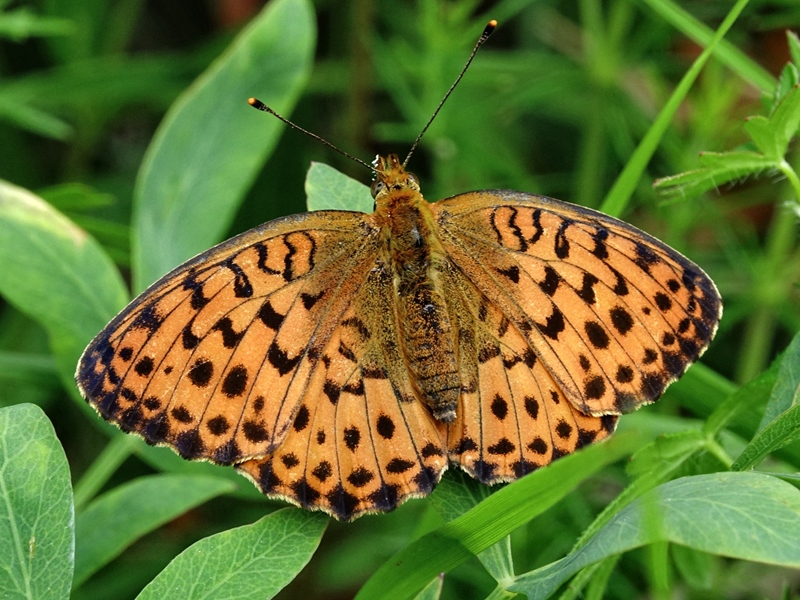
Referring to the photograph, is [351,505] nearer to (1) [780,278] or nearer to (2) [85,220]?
(2) [85,220]

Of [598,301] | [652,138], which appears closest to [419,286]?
[598,301]

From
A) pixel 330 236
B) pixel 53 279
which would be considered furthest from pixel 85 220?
pixel 330 236

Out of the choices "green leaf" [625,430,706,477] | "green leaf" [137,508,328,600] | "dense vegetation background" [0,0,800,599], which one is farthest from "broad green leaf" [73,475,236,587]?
"green leaf" [625,430,706,477]

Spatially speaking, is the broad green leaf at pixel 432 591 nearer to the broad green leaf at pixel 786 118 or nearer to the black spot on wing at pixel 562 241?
the black spot on wing at pixel 562 241

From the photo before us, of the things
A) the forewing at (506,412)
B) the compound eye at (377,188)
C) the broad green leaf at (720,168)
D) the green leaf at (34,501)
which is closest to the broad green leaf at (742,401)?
the forewing at (506,412)

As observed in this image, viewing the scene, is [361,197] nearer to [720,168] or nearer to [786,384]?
[720,168]

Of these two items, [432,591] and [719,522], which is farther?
[432,591]
